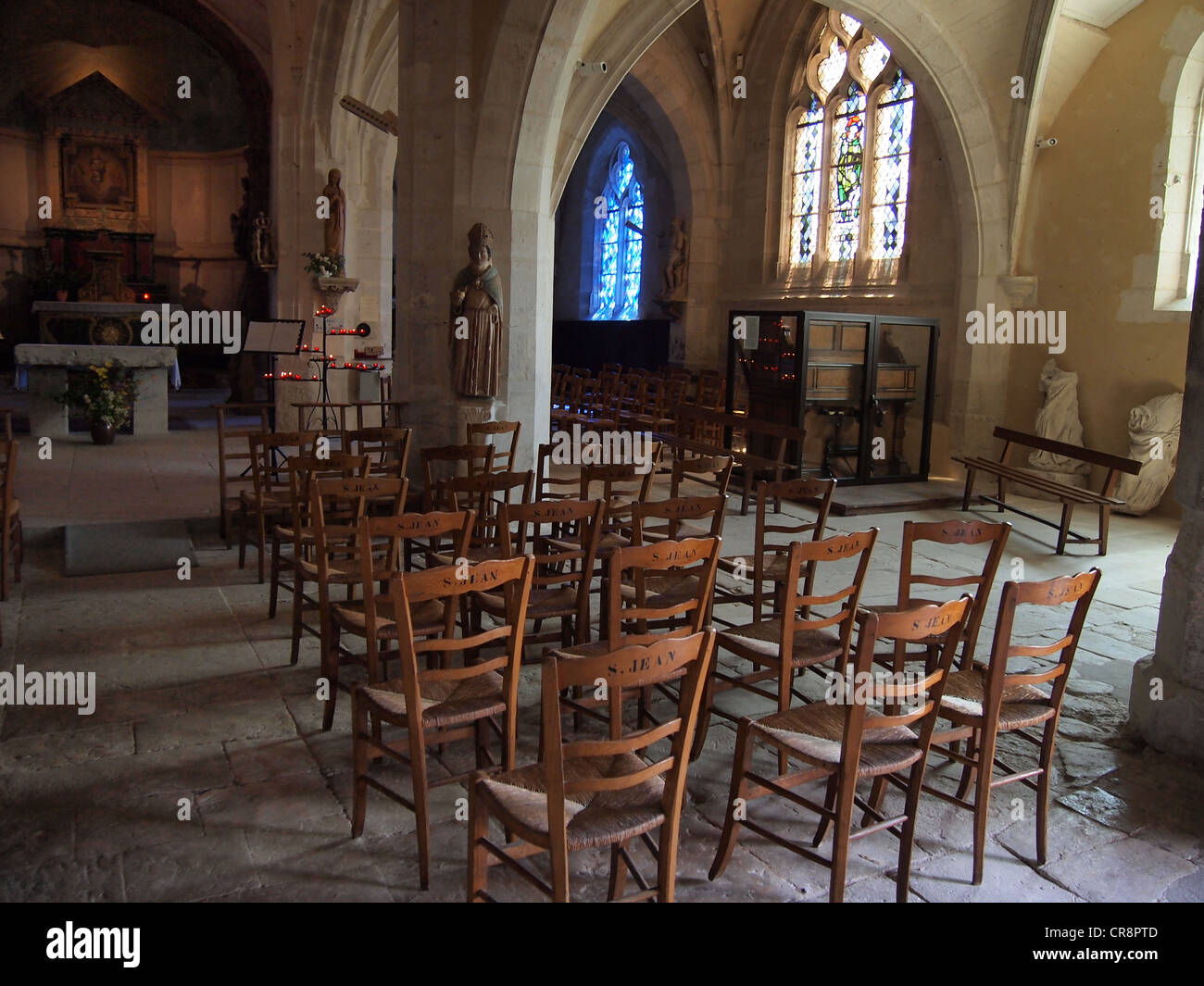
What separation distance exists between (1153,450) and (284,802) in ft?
28.3

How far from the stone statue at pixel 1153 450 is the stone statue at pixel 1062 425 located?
33.0 inches

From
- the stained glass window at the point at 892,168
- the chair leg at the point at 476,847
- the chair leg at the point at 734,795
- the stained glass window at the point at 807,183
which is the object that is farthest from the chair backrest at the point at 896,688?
the stained glass window at the point at 807,183

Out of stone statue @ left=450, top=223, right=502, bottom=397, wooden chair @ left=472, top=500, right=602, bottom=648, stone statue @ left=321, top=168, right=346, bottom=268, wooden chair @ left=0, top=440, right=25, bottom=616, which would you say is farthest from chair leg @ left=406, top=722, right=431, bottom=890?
stone statue @ left=321, top=168, right=346, bottom=268

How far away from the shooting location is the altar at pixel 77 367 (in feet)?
33.8

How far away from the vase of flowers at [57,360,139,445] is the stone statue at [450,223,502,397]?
4.24 metres

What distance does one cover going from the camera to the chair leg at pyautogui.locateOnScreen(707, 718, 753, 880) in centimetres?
284

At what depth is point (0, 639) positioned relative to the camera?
15.3 ft

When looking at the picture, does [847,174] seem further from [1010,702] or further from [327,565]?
[1010,702]

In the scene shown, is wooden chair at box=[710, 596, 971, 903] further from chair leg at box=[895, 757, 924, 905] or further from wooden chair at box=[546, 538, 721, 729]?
wooden chair at box=[546, 538, 721, 729]

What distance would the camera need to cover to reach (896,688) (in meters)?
2.68

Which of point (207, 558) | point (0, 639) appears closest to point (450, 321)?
point (207, 558)

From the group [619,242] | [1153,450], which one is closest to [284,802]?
[1153,450]

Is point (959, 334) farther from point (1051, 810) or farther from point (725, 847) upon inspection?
point (725, 847)

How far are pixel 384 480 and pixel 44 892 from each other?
6.68 feet
